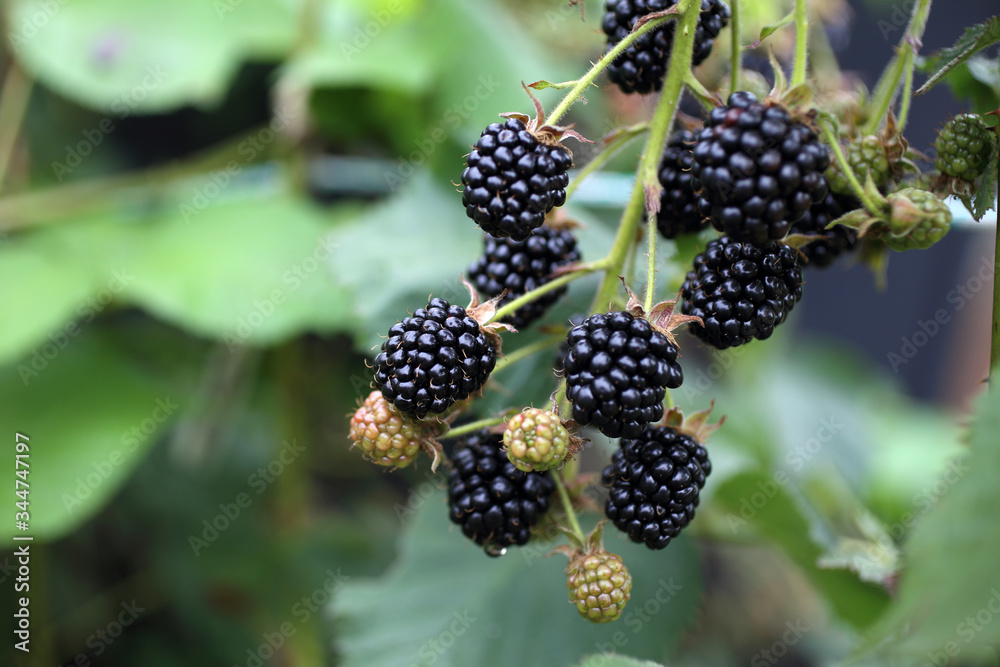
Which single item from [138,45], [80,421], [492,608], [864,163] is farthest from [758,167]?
[138,45]

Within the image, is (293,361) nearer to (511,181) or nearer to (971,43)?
(511,181)

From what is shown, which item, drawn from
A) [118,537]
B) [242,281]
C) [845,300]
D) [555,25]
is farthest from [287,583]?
[845,300]

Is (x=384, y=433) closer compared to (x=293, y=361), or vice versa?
(x=384, y=433)

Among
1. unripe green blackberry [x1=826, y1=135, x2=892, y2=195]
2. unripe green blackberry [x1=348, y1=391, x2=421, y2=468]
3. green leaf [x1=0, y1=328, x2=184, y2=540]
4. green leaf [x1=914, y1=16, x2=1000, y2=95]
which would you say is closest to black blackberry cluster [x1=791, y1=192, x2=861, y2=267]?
unripe green blackberry [x1=826, y1=135, x2=892, y2=195]

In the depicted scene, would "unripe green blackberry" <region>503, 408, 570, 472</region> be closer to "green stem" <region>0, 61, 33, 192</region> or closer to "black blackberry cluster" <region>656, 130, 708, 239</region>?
"black blackberry cluster" <region>656, 130, 708, 239</region>

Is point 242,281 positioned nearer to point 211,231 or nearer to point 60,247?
point 211,231

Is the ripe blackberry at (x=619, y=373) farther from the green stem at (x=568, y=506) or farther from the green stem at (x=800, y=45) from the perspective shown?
the green stem at (x=800, y=45)
